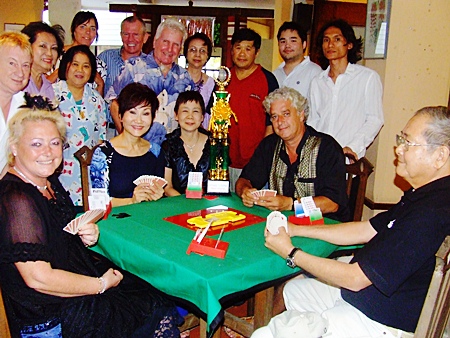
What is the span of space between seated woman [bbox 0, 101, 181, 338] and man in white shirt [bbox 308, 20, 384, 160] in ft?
6.26

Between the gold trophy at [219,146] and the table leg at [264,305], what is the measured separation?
2.81 feet

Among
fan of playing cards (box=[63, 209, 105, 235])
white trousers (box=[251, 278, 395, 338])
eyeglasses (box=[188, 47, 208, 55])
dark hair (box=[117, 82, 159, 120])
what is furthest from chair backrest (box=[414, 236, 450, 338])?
eyeglasses (box=[188, 47, 208, 55])

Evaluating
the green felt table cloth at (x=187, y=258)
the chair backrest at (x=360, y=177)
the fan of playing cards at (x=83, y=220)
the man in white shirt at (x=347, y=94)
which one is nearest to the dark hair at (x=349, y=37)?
the man in white shirt at (x=347, y=94)

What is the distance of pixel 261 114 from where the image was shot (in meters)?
3.49

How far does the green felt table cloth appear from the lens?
1573 millimetres

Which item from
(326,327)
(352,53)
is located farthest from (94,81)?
(326,327)

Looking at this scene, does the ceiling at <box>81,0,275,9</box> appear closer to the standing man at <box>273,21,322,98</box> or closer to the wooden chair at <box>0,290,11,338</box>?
the standing man at <box>273,21,322,98</box>

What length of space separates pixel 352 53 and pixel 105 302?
254 centimetres

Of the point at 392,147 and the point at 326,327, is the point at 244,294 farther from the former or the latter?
the point at 392,147

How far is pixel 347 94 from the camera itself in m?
3.31

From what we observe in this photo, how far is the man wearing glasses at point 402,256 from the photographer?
1.50 metres

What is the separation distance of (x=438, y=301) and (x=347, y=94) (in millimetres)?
2206

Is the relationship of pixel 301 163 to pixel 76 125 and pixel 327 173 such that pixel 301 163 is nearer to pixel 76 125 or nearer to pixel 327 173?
pixel 327 173

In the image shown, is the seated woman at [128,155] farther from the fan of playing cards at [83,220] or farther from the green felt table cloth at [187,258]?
the fan of playing cards at [83,220]
